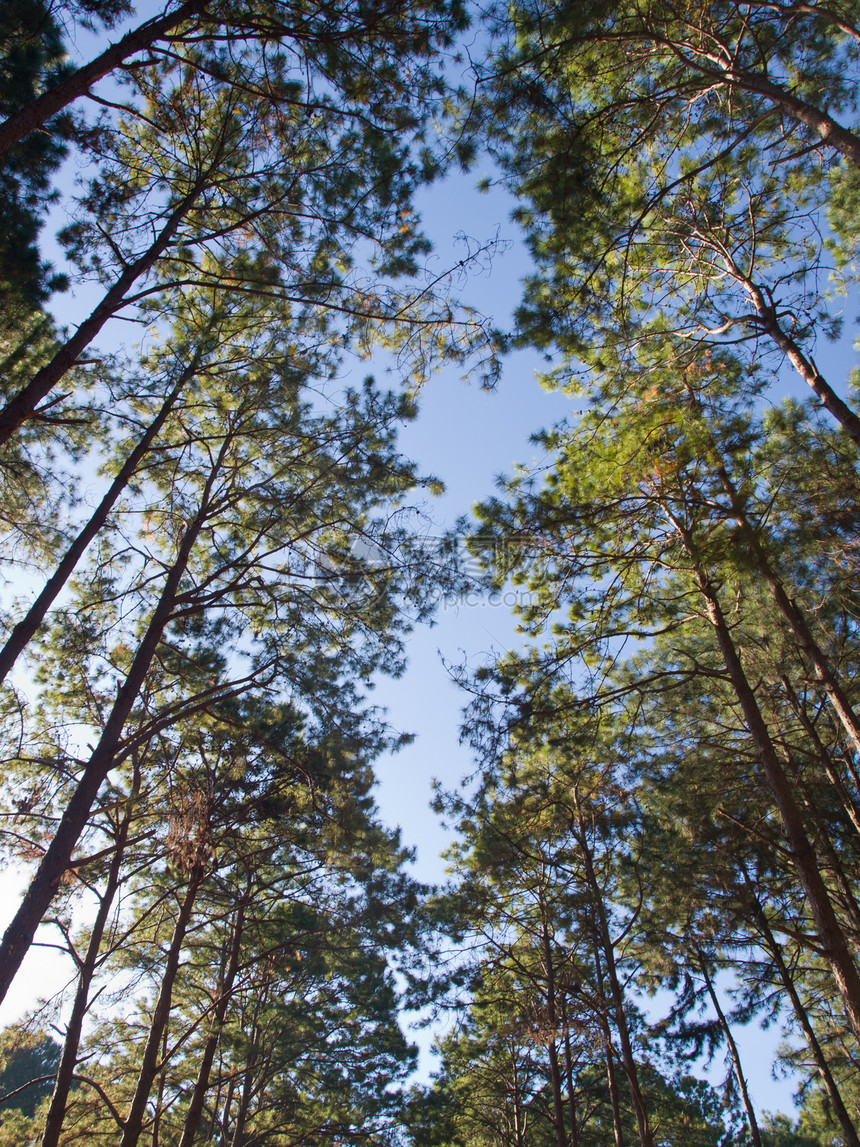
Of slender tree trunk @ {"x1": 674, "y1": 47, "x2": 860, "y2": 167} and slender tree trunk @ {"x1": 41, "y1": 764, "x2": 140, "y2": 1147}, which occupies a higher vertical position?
slender tree trunk @ {"x1": 674, "y1": 47, "x2": 860, "y2": 167}

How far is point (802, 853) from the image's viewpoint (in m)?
4.94

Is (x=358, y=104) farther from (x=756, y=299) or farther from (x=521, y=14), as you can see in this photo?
(x=756, y=299)

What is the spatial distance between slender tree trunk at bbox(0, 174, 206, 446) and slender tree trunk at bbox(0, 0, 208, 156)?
3.54 feet

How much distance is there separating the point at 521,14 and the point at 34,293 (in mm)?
4995

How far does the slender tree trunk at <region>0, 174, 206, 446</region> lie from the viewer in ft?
12.9

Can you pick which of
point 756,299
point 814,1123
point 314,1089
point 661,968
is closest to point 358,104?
point 756,299

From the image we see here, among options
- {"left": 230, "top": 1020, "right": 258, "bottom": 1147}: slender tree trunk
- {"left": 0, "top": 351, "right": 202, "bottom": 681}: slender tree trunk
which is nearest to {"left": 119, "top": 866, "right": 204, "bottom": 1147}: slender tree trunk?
{"left": 230, "top": 1020, "right": 258, "bottom": 1147}: slender tree trunk

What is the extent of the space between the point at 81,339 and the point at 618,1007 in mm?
8406

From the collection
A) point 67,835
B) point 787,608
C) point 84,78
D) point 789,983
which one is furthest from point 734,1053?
point 84,78

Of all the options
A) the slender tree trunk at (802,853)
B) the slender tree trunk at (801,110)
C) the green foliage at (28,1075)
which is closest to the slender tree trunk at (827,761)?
the slender tree trunk at (802,853)

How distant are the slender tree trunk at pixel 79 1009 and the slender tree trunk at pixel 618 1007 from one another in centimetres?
535

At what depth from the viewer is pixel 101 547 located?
7027 millimetres

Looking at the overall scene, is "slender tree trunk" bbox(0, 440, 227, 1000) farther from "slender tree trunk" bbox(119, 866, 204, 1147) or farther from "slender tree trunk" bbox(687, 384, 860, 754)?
"slender tree trunk" bbox(687, 384, 860, 754)

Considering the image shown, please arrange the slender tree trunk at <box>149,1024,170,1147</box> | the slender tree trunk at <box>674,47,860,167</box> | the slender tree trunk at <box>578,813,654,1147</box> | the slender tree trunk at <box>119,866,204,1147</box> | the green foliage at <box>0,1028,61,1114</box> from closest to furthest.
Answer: the slender tree trunk at <box>674,47,860,167</box> < the slender tree trunk at <box>119,866,204,1147</box> < the slender tree trunk at <box>578,813,654,1147</box> < the slender tree trunk at <box>149,1024,170,1147</box> < the green foliage at <box>0,1028,61,1114</box>
